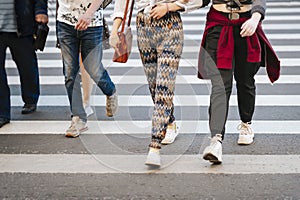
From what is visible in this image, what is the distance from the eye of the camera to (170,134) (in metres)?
5.56

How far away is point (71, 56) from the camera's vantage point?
5652 millimetres

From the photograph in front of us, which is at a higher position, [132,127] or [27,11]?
[27,11]

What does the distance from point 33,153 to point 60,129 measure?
2.45ft

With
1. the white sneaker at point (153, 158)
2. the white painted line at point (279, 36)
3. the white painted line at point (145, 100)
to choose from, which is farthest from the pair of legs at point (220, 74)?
the white painted line at point (279, 36)

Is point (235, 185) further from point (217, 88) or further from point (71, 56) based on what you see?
point (71, 56)

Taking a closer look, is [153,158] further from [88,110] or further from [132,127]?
[88,110]

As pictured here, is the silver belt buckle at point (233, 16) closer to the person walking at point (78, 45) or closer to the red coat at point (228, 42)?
the red coat at point (228, 42)

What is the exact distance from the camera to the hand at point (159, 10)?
184 inches

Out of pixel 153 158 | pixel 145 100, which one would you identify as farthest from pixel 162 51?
pixel 145 100

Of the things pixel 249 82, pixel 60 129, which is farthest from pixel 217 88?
pixel 60 129

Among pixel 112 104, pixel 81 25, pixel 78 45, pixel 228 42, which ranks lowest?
pixel 112 104

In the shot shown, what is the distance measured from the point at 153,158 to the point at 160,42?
89 cm

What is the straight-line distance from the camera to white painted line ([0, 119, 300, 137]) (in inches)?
234

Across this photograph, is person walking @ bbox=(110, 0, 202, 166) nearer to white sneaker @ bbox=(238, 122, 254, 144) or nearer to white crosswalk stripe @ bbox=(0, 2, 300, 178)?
white crosswalk stripe @ bbox=(0, 2, 300, 178)
